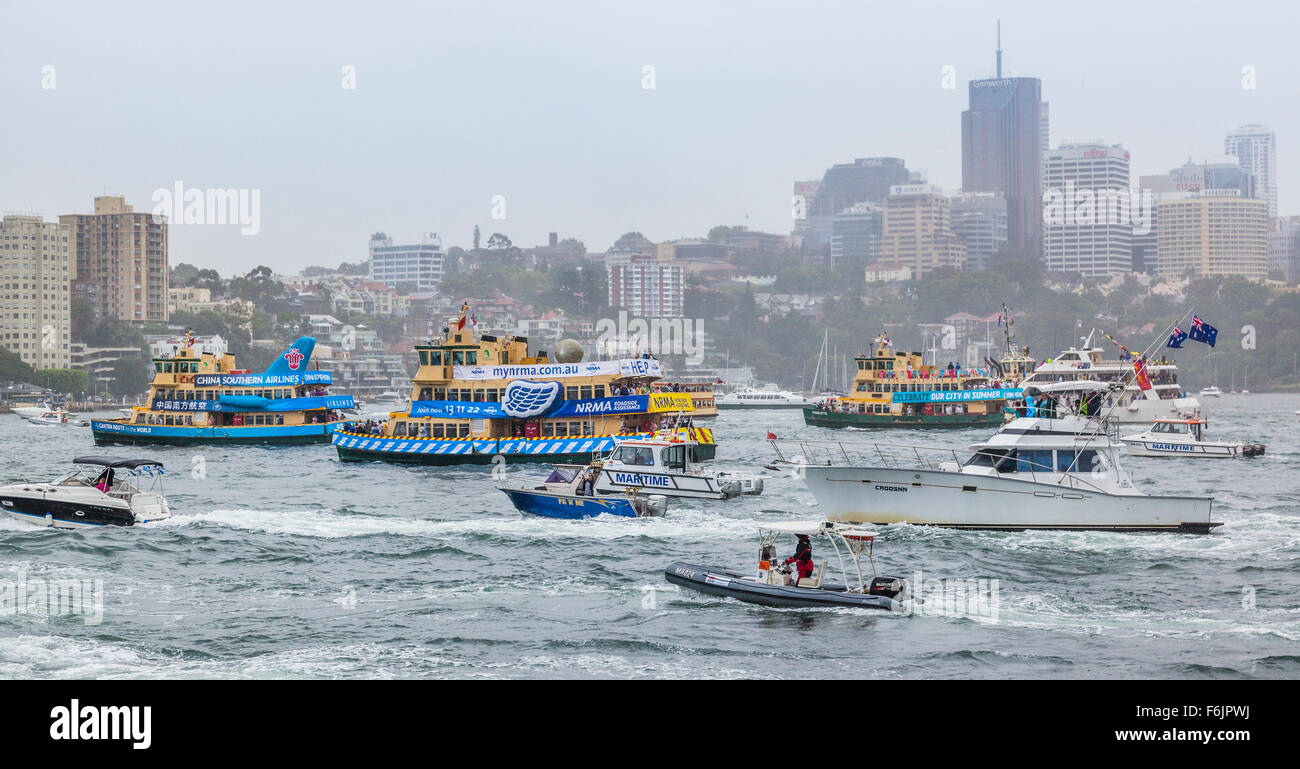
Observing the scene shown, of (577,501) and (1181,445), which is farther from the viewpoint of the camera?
(1181,445)

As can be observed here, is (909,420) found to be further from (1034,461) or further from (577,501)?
(1034,461)

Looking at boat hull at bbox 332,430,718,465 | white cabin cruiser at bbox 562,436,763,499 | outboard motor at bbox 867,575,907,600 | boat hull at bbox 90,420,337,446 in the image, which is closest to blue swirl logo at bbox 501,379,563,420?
boat hull at bbox 332,430,718,465

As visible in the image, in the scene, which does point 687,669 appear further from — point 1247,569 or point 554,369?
point 554,369

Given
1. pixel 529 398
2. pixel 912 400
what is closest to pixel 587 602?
pixel 529 398

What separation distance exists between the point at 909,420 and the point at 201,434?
181 ft

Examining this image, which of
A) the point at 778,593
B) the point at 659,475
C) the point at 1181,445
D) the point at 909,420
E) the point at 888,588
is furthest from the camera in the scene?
the point at 909,420

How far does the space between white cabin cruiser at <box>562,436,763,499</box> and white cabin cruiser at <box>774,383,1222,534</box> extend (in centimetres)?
987

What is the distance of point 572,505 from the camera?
42844mm
